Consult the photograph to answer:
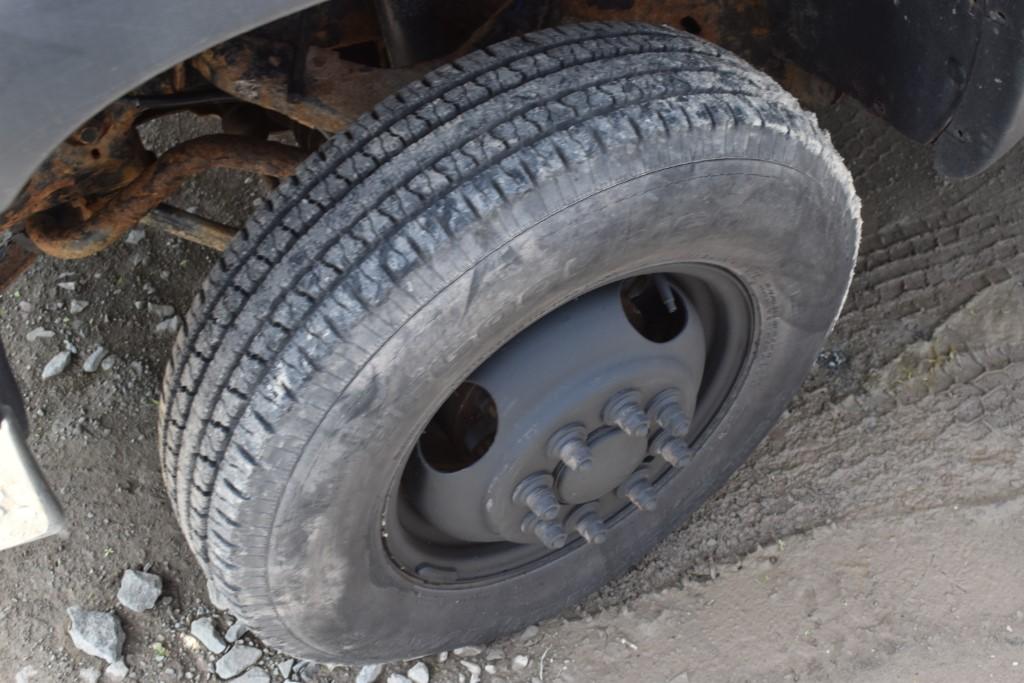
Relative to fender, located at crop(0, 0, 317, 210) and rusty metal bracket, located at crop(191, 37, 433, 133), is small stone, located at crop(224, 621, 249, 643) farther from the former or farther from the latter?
fender, located at crop(0, 0, 317, 210)

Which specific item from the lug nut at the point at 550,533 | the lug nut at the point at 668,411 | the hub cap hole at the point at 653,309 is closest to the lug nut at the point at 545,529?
the lug nut at the point at 550,533

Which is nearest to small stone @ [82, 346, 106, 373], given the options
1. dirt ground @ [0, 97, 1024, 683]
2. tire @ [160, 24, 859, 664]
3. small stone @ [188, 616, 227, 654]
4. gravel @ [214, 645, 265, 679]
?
dirt ground @ [0, 97, 1024, 683]

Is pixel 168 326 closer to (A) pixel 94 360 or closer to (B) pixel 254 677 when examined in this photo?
(A) pixel 94 360

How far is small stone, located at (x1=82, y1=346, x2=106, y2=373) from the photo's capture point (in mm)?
2758

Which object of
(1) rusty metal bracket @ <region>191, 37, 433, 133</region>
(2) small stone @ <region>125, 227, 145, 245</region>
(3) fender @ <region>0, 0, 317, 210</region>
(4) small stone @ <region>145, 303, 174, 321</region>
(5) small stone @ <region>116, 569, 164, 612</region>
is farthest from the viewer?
(2) small stone @ <region>125, 227, 145, 245</region>

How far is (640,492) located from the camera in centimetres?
206

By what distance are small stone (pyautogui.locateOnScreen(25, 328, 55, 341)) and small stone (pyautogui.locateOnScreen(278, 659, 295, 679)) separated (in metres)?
1.21

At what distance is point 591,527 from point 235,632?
89 centimetres

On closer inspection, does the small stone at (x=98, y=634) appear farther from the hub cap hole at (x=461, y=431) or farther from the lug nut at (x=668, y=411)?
the lug nut at (x=668, y=411)

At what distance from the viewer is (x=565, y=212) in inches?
57.2

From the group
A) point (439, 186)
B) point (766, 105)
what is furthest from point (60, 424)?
point (766, 105)

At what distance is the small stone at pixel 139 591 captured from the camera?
2357 millimetres

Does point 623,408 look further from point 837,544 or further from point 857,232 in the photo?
point 837,544

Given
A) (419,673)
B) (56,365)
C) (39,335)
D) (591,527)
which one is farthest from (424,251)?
(39,335)
